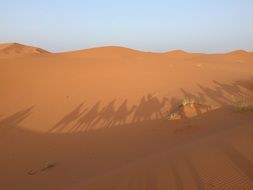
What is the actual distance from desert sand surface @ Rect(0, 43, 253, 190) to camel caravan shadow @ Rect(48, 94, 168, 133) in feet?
0.11

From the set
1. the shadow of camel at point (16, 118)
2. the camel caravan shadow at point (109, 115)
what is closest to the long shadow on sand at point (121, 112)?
the camel caravan shadow at point (109, 115)

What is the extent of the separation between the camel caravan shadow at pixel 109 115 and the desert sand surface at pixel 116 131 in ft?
0.11

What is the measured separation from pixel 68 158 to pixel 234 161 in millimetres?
3778

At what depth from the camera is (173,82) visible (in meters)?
18.5

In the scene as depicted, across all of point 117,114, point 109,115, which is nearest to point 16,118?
point 109,115

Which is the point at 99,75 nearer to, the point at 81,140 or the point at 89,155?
the point at 81,140

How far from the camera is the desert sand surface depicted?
4.91m

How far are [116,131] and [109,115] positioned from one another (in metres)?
2.35

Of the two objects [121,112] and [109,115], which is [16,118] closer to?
[109,115]

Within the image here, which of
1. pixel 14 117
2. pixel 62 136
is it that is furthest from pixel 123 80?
pixel 62 136

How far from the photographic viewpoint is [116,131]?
9133mm

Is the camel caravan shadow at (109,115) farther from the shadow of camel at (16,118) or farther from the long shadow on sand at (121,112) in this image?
the shadow of camel at (16,118)

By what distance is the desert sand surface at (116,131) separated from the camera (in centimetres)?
491

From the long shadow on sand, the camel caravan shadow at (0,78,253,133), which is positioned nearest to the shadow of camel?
the camel caravan shadow at (0,78,253,133)
